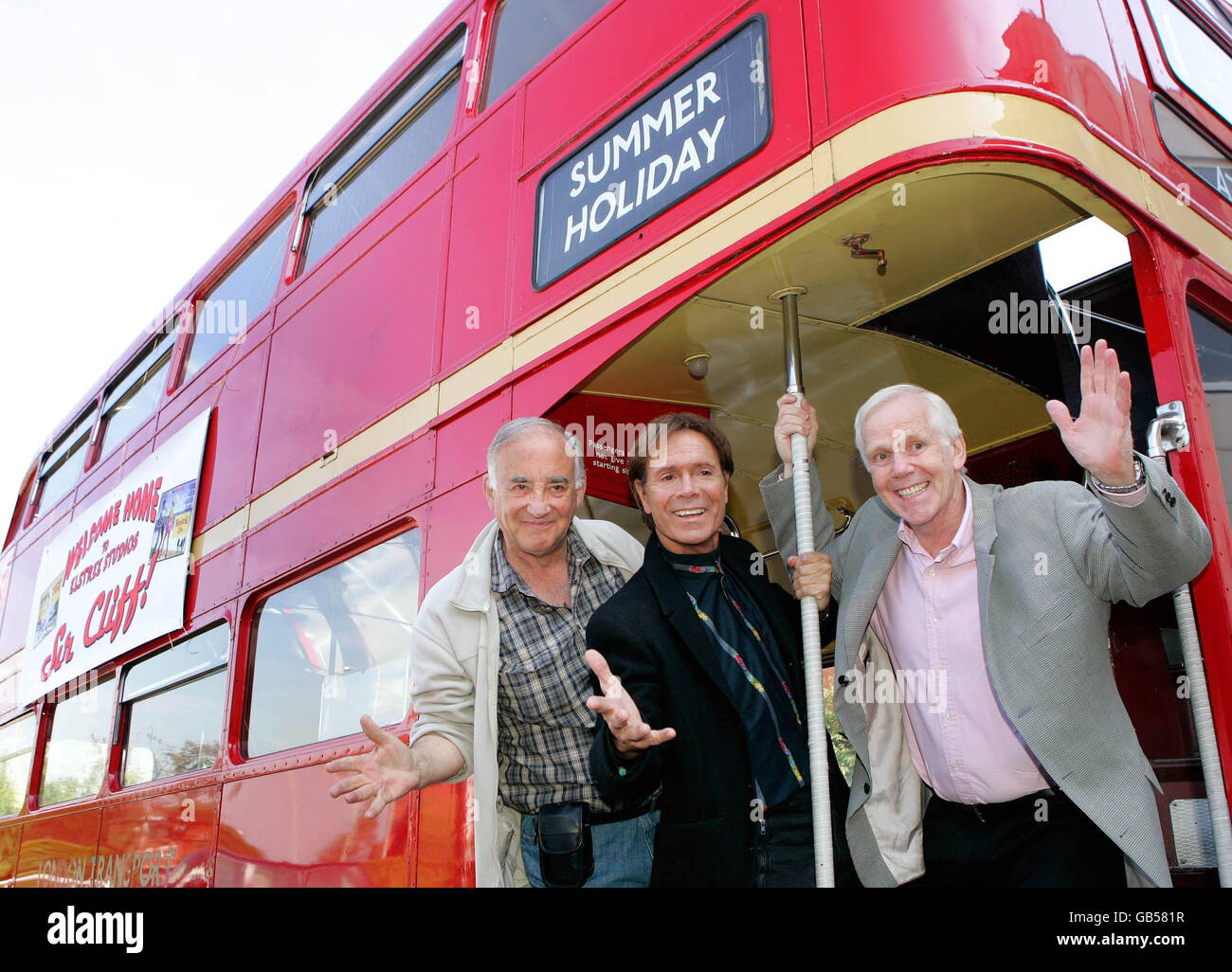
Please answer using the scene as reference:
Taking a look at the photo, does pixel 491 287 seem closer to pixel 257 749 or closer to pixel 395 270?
pixel 395 270

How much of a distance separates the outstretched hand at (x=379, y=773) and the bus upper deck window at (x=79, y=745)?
4.30m

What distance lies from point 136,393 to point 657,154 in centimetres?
565

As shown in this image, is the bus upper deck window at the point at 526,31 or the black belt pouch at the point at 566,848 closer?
the black belt pouch at the point at 566,848

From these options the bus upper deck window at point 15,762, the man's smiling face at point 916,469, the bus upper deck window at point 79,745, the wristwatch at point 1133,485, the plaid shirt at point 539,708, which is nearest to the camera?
the wristwatch at point 1133,485

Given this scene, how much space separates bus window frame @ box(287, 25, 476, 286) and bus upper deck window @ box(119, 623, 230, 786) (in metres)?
1.85

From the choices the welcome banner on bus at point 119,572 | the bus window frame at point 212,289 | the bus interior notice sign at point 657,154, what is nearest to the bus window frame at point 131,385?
the bus window frame at point 212,289

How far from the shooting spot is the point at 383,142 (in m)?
4.38

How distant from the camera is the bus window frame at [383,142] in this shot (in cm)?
386

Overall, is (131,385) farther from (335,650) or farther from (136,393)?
(335,650)

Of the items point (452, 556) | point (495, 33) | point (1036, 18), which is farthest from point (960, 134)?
point (495, 33)

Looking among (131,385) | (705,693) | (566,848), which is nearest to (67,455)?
(131,385)

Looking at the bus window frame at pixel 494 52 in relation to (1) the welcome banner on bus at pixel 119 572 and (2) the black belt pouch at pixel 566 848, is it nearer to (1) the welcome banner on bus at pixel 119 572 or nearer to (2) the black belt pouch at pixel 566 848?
(2) the black belt pouch at pixel 566 848
